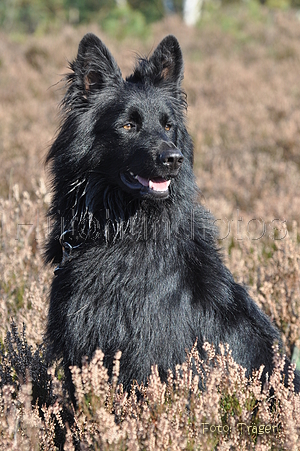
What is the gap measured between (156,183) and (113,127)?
1.53 ft

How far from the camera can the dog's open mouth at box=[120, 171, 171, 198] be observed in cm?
280

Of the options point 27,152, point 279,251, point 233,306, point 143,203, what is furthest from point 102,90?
point 27,152

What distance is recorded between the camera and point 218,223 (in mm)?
5723

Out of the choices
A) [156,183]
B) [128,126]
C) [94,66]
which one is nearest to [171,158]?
[156,183]

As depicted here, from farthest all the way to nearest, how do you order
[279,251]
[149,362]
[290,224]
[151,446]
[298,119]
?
[298,119] < [290,224] < [279,251] < [149,362] < [151,446]

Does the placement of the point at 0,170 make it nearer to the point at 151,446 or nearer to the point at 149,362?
the point at 149,362

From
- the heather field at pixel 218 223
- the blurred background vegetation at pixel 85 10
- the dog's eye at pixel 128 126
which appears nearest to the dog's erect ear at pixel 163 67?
the dog's eye at pixel 128 126

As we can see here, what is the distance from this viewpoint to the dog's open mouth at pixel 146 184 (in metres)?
2.80

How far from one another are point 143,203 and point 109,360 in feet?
3.11

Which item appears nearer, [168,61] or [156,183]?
[156,183]

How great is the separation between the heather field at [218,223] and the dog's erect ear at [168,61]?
64cm

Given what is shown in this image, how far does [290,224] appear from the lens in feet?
19.0

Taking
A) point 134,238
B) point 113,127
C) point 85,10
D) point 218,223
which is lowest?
point 218,223

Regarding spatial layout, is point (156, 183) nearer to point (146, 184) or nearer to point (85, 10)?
point (146, 184)
